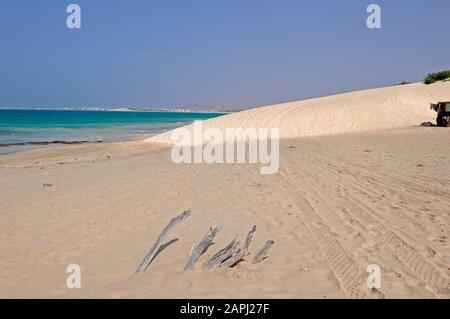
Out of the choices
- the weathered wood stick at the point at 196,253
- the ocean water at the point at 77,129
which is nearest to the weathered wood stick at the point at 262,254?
the weathered wood stick at the point at 196,253

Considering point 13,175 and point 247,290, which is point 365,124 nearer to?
point 13,175

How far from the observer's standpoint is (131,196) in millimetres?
7852

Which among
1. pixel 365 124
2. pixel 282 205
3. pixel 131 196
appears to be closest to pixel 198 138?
pixel 365 124

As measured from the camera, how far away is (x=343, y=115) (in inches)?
917

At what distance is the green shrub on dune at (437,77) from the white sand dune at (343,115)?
5.45 metres

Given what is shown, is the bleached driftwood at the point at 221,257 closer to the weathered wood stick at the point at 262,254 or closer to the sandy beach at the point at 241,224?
the sandy beach at the point at 241,224

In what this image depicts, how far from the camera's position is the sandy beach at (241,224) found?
386 cm

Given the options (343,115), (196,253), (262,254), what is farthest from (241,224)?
(343,115)

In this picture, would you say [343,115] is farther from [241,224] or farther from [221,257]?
[221,257]

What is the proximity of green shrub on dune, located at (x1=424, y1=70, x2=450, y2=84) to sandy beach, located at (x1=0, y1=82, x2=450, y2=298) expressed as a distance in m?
22.6

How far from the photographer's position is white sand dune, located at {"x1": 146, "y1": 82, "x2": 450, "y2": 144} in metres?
21.6

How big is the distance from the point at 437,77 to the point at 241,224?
3226 cm
